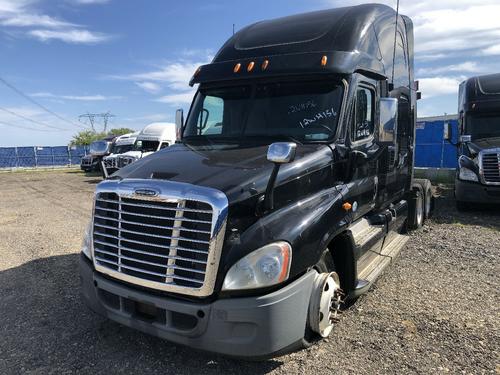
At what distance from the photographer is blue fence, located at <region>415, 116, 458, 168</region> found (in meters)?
20.5

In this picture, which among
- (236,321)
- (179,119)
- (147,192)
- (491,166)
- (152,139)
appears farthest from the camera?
(152,139)

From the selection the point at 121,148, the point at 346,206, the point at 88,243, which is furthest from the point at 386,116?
the point at 121,148

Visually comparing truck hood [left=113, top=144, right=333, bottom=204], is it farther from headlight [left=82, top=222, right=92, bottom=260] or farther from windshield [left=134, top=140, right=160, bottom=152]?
windshield [left=134, top=140, right=160, bottom=152]

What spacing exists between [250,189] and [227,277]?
711 mm

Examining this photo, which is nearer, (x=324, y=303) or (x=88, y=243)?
(x=324, y=303)

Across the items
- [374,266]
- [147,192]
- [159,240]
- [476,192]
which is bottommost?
[374,266]

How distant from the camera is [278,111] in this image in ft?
15.0

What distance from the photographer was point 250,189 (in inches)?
135

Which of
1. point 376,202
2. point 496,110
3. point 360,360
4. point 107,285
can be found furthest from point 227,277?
point 496,110

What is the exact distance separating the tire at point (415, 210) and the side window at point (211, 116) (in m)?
4.72

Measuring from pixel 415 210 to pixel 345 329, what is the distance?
182 inches

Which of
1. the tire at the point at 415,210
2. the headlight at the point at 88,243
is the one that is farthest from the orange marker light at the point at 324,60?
the tire at the point at 415,210

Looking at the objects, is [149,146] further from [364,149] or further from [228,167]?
[228,167]

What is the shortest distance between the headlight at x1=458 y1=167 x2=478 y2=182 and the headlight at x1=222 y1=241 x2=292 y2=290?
28.2 ft
